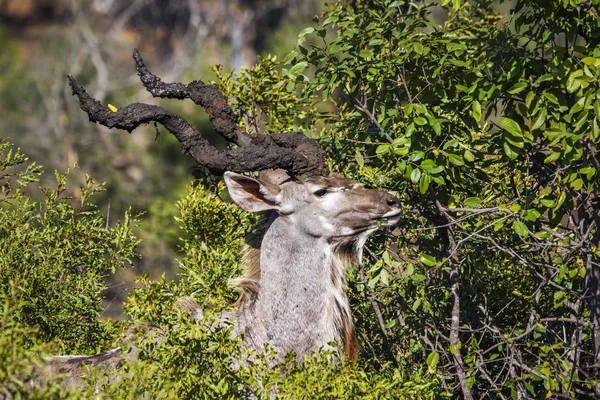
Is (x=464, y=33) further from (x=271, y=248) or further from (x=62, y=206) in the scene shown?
(x=62, y=206)

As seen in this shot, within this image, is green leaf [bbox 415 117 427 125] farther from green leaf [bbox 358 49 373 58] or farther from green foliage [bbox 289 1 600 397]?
green leaf [bbox 358 49 373 58]

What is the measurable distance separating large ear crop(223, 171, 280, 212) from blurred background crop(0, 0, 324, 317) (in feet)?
27.4

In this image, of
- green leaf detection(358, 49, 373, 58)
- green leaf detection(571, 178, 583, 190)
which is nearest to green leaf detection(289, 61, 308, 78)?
green leaf detection(358, 49, 373, 58)

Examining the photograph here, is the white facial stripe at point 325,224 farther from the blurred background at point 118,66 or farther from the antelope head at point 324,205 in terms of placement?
the blurred background at point 118,66

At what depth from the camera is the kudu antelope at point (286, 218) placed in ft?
17.6

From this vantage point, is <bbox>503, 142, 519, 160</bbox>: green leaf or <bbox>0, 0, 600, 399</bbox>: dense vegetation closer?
<bbox>0, 0, 600, 399</bbox>: dense vegetation

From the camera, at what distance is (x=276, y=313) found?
17.7 ft

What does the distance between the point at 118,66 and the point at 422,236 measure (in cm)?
2578

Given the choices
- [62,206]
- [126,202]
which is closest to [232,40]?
[126,202]

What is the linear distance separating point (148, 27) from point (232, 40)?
7.65m

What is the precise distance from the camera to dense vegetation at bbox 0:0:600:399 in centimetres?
456

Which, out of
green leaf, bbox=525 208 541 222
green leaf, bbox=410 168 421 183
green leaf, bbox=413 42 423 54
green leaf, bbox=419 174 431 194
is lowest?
green leaf, bbox=525 208 541 222

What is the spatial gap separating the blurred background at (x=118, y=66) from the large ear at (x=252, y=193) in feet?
27.4

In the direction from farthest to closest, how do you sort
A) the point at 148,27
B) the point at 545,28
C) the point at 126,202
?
the point at 148,27 → the point at 126,202 → the point at 545,28
